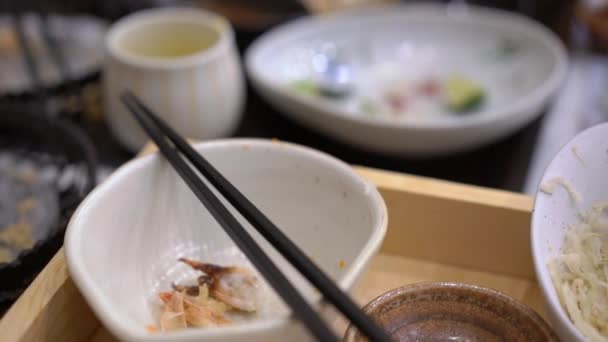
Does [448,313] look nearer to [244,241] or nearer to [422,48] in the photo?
[244,241]

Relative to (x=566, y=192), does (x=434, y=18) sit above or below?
below

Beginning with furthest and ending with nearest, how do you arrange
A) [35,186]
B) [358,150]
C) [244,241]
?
[358,150], [35,186], [244,241]

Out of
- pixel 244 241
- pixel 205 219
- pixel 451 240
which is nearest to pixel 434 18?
pixel 451 240

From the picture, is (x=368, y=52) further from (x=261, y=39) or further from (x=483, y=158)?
(x=483, y=158)

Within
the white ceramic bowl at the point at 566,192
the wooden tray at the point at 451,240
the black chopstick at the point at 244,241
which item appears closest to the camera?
the black chopstick at the point at 244,241

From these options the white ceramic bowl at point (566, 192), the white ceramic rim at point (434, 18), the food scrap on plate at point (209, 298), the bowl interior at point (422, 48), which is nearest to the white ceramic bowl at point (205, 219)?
the food scrap on plate at point (209, 298)

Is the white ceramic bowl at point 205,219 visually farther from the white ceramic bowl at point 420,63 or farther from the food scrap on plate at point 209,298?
the white ceramic bowl at point 420,63

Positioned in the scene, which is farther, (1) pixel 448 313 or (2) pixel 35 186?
(2) pixel 35 186

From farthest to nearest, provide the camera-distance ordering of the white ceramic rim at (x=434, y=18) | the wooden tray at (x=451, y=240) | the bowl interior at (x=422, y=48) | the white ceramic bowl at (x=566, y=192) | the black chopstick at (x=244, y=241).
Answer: the bowl interior at (x=422, y=48) < the white ceramic rim at (x=434, y=18) < the wooden tray at (x=451, y=240) < the white ceramic bowl at (x=566, y=192) < the black chopstick at (x=244, y=241)

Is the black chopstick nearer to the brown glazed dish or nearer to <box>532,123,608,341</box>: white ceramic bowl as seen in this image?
the brown glazed dish
